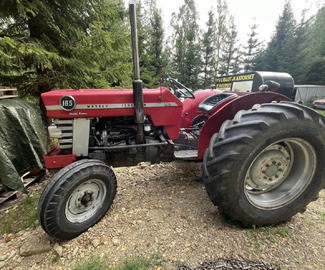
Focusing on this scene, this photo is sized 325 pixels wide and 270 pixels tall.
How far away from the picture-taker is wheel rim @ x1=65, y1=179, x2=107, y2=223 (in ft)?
5.82

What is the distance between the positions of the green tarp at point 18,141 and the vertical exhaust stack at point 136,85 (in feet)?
5.75

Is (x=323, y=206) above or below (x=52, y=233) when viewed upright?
below

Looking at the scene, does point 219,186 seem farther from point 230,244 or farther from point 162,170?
point 162,170

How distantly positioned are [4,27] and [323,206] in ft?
18.4

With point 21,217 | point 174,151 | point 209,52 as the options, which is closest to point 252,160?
point 174,151

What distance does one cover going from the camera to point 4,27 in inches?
131

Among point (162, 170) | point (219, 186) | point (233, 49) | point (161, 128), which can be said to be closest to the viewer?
point (219, 186)

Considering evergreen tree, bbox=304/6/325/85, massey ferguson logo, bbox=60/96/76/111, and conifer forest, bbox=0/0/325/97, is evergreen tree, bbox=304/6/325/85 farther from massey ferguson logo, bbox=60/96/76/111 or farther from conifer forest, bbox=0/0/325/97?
massey ferguson logo, bbox=60/96/76/111

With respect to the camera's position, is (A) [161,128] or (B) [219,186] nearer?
(B) [219,186]

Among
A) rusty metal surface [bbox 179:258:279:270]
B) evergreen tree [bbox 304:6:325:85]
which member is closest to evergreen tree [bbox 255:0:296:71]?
evergreen tree [bbox 304:6:325:85]

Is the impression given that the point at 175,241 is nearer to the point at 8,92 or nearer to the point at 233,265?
the point at 233,265

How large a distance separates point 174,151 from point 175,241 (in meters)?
1.11

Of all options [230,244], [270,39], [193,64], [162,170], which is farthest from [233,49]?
[230,244]

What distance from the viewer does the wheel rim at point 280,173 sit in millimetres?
1770
